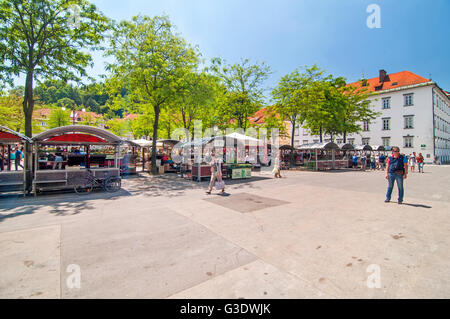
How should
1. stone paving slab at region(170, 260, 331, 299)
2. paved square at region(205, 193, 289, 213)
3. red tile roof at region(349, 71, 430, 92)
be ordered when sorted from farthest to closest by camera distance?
red tile roof at region(349, 71, 430, 92) → paved square at region(205, 193, 289, 213) → stone paving slab at region(170, 260, 331, 299)

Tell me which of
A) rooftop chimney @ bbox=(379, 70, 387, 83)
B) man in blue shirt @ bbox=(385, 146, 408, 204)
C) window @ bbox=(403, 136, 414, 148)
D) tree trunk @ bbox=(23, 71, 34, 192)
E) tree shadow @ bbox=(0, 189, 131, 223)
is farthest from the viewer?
rooftop chimney @ bbox=(379, 70, 387, 83)

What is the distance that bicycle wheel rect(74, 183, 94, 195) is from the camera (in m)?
10.8

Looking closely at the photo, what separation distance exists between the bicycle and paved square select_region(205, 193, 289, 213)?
17.9ft

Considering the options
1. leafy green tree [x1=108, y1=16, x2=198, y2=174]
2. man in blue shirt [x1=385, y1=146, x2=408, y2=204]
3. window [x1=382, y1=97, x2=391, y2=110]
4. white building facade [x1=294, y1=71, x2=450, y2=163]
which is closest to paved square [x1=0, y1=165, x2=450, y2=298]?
man in blue shirt [x1=385, y1=146, x2=408, y2=204]

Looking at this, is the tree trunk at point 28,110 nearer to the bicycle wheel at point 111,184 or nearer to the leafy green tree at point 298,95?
the bicycle wheel at point 111,184

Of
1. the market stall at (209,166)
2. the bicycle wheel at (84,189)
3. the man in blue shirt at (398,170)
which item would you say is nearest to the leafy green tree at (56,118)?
the market stall at (209,166)

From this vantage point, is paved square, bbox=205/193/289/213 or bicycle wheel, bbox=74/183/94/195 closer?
paved square, bbox=205/193/289/213

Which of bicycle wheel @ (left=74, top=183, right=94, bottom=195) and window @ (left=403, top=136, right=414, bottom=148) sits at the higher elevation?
window @ (left=403, top=136, right=414, bottom=148)

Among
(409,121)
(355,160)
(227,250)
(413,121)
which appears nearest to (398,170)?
(227,250)

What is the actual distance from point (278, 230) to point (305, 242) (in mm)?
848

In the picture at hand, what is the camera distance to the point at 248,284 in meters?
3.15

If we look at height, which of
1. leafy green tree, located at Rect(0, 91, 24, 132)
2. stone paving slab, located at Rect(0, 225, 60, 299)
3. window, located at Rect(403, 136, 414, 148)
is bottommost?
stone paving slab, located at Rect(0, 225, 60, 299)

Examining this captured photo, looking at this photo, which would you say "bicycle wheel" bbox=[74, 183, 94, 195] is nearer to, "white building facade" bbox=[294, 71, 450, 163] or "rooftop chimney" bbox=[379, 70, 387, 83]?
"white building facade" bbox=[294, 71, 450, 163]

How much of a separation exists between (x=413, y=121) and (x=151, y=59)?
47.1 metres
